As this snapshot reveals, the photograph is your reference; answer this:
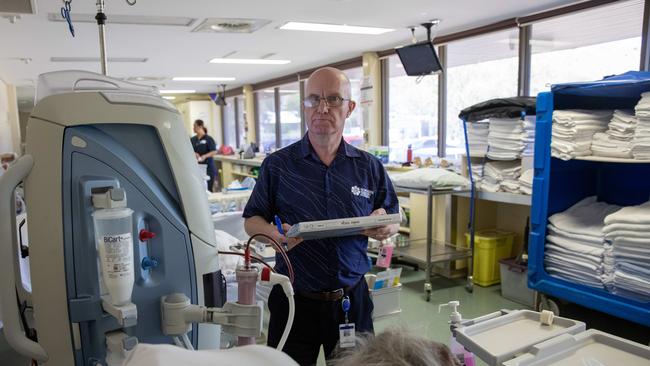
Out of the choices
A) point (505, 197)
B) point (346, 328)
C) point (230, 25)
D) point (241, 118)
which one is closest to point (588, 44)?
point (505, 197)

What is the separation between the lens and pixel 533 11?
4258 millimetres

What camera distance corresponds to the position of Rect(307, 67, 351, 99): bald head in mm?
1644

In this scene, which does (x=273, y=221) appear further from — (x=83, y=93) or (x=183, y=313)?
(x=83, y=93)

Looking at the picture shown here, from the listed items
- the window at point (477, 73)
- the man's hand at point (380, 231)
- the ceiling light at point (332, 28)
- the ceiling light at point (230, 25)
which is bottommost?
the man's hand at point (380, 231)

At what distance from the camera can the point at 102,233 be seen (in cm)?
95

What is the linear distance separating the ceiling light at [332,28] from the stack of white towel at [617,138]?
2.83m

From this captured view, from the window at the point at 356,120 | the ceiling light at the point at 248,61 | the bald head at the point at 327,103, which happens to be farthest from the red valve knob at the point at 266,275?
the ceiling light at the point at 248,61

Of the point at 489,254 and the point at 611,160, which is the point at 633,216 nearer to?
the point at 611,160

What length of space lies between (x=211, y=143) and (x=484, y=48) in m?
4.95

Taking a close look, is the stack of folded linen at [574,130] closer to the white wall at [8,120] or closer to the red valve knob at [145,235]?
the red valve knob at [145,235]

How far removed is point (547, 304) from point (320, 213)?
2107 mm

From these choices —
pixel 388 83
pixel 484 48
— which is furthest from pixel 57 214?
pixel 388 83

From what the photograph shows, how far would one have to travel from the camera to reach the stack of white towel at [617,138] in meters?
2.47

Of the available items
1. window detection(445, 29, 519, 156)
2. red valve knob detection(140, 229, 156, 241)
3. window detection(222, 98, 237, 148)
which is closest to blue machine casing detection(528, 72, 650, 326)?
window detection(445, 29, 519, 156)
